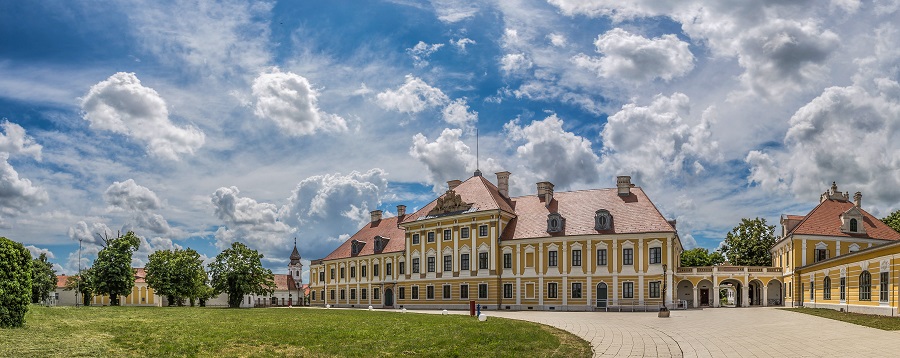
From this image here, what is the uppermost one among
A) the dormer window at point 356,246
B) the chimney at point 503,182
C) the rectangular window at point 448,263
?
the chimney at point 503,182

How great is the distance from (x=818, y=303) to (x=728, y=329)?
82.7ft

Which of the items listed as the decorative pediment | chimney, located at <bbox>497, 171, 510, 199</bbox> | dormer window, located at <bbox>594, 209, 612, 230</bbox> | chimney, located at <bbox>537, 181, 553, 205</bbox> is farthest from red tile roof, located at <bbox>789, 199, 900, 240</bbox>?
the decorative pediment

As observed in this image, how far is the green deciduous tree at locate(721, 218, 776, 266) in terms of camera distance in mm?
72125

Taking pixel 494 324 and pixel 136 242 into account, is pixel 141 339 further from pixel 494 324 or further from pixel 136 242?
pixel 136 242

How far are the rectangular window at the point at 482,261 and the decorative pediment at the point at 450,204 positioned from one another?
457 centimetres

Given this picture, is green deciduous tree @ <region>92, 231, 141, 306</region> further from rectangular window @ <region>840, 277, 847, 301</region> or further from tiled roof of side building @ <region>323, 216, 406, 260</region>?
rectangular window @ <region>840, 277, 847, 301</region>

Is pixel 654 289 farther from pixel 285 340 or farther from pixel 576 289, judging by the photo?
pixel 285 340

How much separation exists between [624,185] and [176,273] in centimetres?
4343

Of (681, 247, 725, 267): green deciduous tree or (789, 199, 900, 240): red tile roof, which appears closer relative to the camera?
(789, 199, 900, 240): red tile roof

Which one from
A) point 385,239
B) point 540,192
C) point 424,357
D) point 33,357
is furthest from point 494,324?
point 385,239

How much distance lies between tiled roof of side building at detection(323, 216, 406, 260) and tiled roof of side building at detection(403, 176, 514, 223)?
15.0 ft

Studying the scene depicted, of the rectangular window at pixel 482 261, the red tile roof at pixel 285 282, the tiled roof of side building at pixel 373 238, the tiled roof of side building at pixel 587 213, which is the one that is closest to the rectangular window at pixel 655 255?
the tiled roof of side building at pixel 587 213

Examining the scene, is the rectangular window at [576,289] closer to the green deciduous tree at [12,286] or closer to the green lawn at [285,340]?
the green lawn at [285,340]

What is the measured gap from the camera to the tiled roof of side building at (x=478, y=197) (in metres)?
61.1
